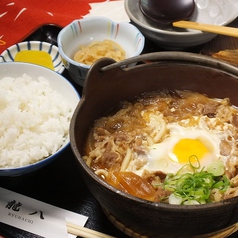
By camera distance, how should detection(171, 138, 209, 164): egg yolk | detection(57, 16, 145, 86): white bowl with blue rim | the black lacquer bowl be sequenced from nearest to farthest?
the black lacquer bowl → detection(171, 138, 209, 164): egg yolk → detection(57, 16, 145, 86): white bowl with blue rim

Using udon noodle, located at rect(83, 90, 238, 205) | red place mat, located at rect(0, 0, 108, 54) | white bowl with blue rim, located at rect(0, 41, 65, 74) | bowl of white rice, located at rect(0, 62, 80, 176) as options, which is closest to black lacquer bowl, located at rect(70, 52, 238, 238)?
udon noodle, located at rect(83, 90, 238, 205)

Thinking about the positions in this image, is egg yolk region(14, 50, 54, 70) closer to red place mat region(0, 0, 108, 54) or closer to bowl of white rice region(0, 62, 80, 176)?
bowl of white rice region(0, 62, 80, 176)

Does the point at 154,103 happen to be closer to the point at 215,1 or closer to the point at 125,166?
the point at 125,166

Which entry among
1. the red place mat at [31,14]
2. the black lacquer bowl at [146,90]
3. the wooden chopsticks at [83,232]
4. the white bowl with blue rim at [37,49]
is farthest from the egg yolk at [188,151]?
the red place mat at [31,14]

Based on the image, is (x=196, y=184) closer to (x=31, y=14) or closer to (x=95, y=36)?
(x=95, y=36)

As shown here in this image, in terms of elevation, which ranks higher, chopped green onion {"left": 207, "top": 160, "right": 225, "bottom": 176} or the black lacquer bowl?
the black lacquer bowl

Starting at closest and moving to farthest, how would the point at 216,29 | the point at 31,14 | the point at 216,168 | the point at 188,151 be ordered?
the point at 216,168 → the point at 188,151 → the point at 216,29 → the point at 31,14

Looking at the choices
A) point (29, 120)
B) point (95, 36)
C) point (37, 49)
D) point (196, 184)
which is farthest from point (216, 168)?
point (37, 49)
